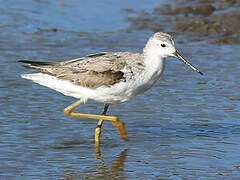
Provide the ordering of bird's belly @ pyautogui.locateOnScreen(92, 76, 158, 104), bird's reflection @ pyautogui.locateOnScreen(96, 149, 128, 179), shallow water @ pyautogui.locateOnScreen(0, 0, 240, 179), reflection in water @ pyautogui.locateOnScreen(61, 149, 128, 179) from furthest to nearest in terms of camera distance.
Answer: bird's belly @ pyautogui.locateOnScreen(92, 76, 158, 104) < shallow water @ pyautogui.locateOnScreen(0, 0, 240, 179) < bird's reflection @ pyautogui.locateOnScreen(96, 149, 128, 179) < reflection in water @ pyautogui.locateOnScreen(61, 149, 128, 179)

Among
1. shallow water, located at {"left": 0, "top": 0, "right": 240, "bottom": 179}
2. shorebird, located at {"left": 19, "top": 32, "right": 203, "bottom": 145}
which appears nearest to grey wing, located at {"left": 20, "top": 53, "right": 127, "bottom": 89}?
shorebird, located at {"left": 19, "top": 32, "right": 203, "bottom": 145}

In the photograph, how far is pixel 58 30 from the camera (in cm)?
1577

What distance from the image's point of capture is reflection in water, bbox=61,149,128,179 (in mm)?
8656

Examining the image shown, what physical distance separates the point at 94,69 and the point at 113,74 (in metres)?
0.32

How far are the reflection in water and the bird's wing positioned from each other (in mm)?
1039

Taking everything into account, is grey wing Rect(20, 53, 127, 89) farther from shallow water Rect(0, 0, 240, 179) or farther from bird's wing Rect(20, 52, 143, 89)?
shallow water Rect(0, 0, 240, 179)

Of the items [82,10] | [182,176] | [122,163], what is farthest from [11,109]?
[82,10]

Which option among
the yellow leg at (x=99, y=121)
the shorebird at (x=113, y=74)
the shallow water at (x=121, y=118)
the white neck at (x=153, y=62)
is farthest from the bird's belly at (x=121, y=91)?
the shallow water at (x=121, y=118)

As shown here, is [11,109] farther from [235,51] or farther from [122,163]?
[235,51]

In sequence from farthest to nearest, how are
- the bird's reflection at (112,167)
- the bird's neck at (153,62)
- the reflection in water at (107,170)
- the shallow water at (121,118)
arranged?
the bird's neck at (153,62)
the shallow water at (121,118)
the bird's reflection at (112,167)
the reflection in water at (107,170)

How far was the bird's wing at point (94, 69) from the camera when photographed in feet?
30.6

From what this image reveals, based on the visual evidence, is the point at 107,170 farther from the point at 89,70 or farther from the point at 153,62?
the point at 153,62

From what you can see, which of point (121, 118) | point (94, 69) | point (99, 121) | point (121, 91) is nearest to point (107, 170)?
point (121, 91)

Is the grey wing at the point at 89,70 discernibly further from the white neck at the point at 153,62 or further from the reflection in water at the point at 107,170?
the reflection in water at the point at 107,170
